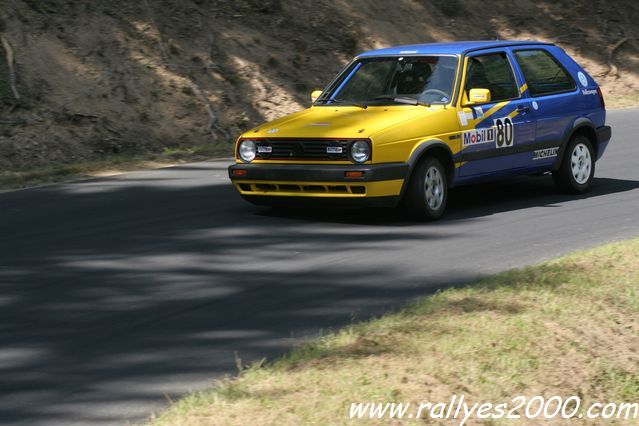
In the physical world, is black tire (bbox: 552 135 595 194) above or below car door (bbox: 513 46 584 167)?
below

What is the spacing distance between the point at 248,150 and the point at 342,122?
0.99 m

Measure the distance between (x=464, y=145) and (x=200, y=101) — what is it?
8838 millimetres

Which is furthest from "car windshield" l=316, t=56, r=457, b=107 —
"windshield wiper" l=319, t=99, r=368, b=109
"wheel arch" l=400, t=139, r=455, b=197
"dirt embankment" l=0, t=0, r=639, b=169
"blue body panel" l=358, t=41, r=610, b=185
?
"dirt embankment" l=0, t=0, r=639, b=169

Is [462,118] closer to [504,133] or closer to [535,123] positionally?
[504,133]

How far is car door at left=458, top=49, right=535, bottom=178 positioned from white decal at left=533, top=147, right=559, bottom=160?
0.58 feet

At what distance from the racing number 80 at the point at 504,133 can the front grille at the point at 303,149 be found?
6.31 feet

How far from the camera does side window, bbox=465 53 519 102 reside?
12.0m

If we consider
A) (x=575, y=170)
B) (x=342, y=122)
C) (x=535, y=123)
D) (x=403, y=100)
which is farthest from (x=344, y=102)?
(x=575, y=170)

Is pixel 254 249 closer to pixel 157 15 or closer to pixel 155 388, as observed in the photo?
pixel 155 388

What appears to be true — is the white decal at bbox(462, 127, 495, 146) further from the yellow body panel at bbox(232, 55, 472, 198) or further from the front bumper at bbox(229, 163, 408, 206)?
the front bumper at bbox(229, 163, 408, 206)

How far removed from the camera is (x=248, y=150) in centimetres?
1158

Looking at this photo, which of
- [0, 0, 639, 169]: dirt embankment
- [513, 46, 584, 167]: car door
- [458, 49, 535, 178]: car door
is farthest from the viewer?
[0, 0, 639, 169]: dirt embankment

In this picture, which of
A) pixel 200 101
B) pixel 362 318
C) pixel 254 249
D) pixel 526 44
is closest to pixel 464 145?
pixel 526 44

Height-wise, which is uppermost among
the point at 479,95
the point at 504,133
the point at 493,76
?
the point at 493,76
